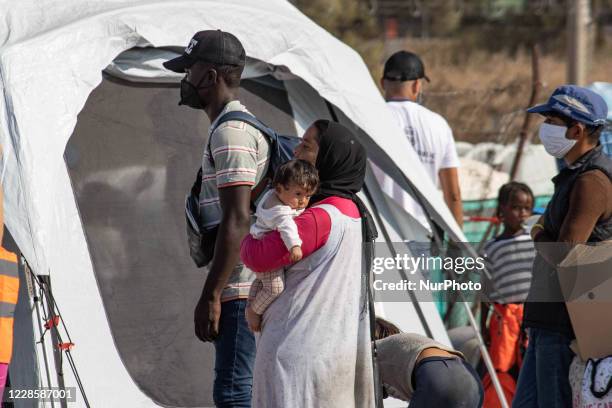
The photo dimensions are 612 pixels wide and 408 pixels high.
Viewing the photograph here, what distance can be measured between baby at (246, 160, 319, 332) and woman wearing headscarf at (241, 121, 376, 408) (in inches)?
1.2

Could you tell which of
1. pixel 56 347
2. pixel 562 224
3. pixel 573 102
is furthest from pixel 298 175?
pixel 56 347

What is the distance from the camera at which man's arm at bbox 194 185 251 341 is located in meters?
3.98

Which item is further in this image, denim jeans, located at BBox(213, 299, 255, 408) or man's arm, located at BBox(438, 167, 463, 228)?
man's arm, located at BBox(438, 167, 463, 228)

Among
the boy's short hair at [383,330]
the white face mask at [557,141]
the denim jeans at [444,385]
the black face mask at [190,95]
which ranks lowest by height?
the denim jeans at [444,385]

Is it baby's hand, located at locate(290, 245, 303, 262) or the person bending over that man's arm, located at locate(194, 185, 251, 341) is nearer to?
baby's hand, located at locate(290, 245, 303, 262)

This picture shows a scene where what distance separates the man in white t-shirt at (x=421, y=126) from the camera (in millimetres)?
6406

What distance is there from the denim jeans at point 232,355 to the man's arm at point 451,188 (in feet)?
8.60

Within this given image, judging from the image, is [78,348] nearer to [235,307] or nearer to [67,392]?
[67,392]

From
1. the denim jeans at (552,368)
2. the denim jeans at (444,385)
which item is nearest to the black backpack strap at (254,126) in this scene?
the denim jeans at (444,385)

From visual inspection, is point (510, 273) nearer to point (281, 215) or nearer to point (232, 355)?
point (232, 355)

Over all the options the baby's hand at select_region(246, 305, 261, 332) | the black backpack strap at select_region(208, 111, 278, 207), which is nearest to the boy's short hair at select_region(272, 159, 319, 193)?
the black backpack strap at select_region(208, 111, 278, 207)

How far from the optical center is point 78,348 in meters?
4.89

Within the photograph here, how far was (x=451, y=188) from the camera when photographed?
6.48m

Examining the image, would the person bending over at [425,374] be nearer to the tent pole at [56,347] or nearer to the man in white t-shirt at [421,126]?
the tent pole at [56,347]
